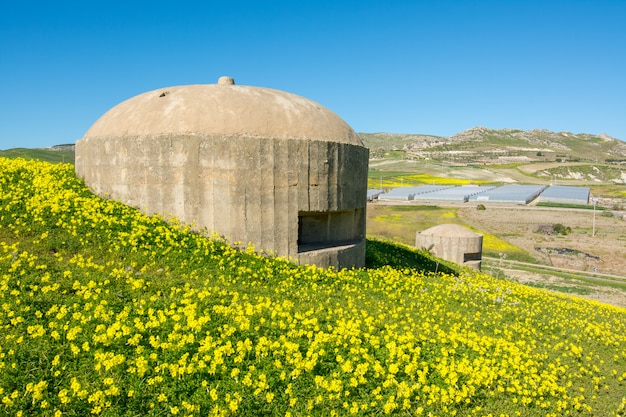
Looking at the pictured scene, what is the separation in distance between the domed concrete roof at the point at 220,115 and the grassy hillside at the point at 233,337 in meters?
2.16

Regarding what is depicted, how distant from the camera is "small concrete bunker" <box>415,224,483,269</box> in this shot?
2209 cm

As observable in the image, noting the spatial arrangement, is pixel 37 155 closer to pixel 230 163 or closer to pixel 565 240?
pixel 230 163

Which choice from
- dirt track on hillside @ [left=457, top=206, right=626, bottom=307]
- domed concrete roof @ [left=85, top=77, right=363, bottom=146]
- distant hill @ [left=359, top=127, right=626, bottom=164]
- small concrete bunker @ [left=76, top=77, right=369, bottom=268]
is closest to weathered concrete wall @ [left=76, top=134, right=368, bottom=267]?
small concrete bunker @ [left=76, top=77, right=369, bottom=268]

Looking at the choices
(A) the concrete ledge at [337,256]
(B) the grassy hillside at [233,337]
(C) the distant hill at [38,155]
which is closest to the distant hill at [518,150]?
(C) the distant hill at [38,155]

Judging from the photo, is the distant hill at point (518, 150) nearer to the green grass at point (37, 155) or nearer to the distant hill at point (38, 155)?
the distant hill at point (38, 155)

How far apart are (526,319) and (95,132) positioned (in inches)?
467

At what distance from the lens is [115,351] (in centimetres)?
505

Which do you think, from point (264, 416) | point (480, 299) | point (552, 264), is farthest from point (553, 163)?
point (264, 416)

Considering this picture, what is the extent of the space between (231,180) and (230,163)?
393mm

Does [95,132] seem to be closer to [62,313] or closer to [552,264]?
[62,313]

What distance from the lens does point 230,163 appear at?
31.8 feet

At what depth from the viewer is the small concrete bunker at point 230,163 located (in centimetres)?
973

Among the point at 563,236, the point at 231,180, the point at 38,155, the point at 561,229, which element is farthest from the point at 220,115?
the point at 38,155

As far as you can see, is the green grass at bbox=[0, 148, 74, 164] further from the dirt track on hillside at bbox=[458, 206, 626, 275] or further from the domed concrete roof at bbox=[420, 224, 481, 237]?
the dirt track on hillside at bbox=[458, 206, 626, 275]
